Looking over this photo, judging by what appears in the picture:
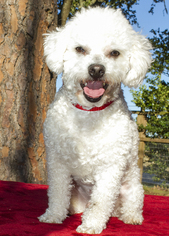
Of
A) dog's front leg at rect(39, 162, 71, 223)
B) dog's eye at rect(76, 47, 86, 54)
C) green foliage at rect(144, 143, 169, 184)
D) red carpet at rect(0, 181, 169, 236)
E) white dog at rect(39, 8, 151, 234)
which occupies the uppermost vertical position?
dog's eye at rect(76, 47, 86, 54)

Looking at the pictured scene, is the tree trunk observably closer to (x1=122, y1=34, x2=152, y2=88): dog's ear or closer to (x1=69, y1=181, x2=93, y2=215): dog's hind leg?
(x1=69, y1=181, x2=93, y2=215): dog's hind leg

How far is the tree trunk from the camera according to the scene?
3607mm

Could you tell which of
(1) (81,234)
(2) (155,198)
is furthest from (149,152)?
(1) (81,234)

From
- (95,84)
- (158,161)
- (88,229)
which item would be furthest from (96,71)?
(158,161)

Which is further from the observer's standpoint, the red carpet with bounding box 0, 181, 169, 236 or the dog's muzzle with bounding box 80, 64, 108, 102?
the dog's muzzle with bounding box 80, 64, 108, 102

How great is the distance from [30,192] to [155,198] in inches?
56.4

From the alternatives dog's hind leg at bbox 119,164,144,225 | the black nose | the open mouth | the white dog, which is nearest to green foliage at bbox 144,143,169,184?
dog's hind leg at bbox 119,164,144,225

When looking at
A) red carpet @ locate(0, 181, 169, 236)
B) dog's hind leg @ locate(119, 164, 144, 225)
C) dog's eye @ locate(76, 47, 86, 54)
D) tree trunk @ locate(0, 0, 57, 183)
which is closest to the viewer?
red carpet @ locate(0, 181, 169, 236)

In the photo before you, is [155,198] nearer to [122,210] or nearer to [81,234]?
[122,210]

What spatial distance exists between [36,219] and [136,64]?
4.55 ft

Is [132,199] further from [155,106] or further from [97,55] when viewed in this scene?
[155,106]

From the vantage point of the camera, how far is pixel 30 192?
2.95 metres

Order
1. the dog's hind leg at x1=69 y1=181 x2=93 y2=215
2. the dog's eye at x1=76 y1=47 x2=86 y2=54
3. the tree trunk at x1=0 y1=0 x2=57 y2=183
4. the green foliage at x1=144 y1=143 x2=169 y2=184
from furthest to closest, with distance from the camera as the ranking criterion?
1. the green foliage at x1=144 y1=143 x2=169 y2=184
2. the tree trunk at x1=0 y1=0 x2=57 y2=183
3. the dog's hind leg at x1=69 y1=181 x2=93 y2=215
4. the dog's eye at x1=76 y1=47 x2=86 y2=54

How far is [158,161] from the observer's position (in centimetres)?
660
